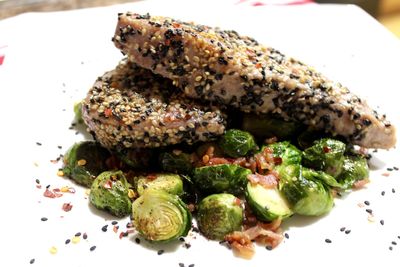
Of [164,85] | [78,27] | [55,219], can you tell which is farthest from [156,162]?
[78,27]

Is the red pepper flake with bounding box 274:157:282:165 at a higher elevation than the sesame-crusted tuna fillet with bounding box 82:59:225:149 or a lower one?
lower

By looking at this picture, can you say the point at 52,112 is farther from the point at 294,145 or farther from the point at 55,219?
the point at 294,145

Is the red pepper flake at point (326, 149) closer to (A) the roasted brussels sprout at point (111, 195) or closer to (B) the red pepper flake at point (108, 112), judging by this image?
(A) the roasted brussels sprout at point (111, 195)

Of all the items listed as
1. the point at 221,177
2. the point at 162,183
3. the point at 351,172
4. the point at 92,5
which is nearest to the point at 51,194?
the point at 162,183

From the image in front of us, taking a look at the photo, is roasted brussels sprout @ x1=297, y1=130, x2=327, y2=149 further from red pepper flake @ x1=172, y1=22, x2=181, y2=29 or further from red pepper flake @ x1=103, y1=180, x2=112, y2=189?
red pepper flake @ x1=103, y1=180, x2=112, y2=189

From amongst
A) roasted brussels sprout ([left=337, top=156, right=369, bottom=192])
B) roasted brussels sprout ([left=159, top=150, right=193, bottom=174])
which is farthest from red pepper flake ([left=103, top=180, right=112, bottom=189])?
roasted brussels sprout ([left=337, top=156, right=369, bottom=192])

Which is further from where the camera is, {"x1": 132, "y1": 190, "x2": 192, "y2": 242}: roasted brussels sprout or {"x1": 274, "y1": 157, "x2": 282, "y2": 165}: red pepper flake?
{"x1": 274, "y1": 157, "x2": 282, "y2": 165}: red pepper flake
